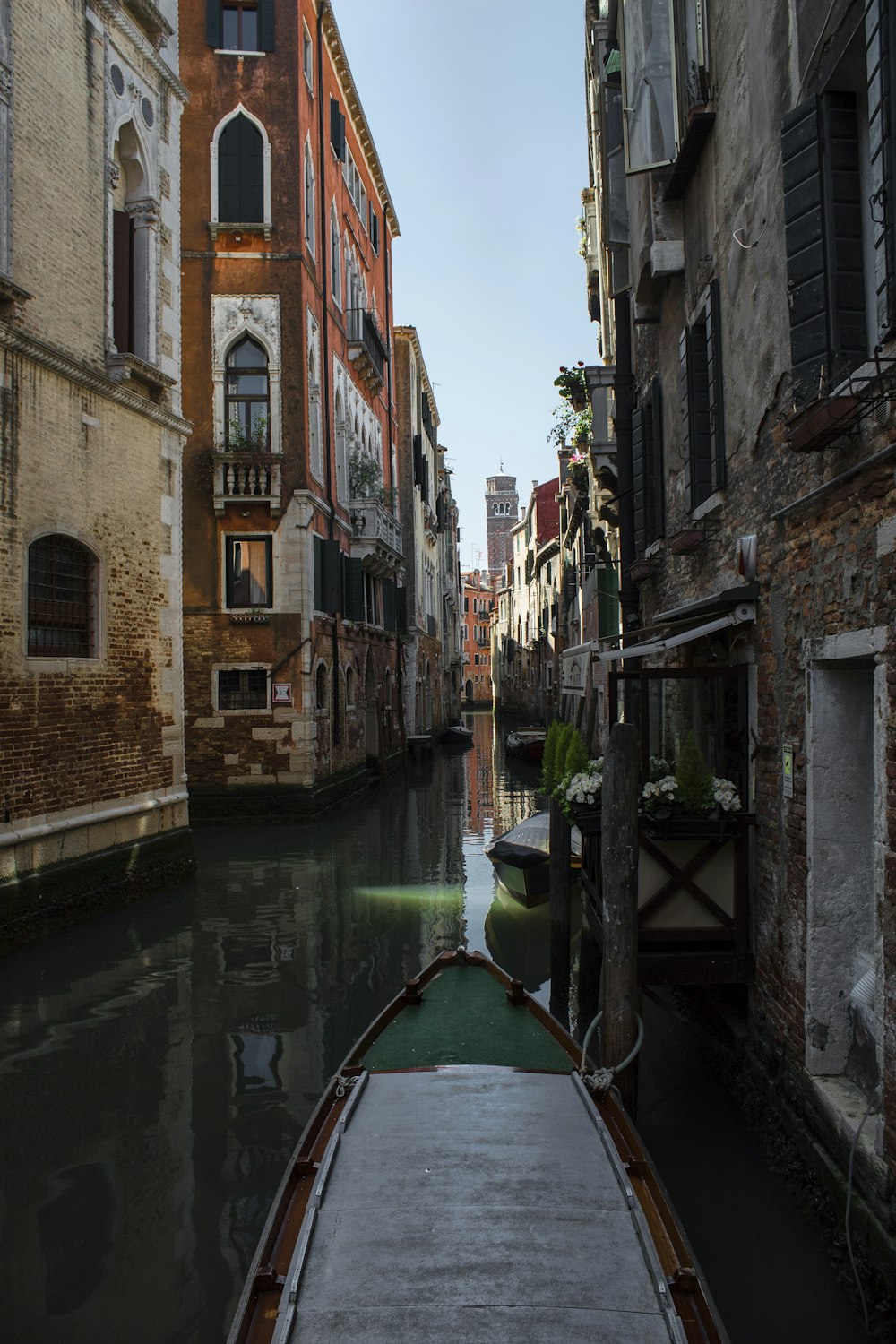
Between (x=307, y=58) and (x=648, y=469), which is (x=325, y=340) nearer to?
(x=307, y=58)

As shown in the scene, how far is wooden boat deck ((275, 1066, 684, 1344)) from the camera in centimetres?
302

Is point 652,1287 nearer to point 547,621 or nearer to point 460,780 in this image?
point 460,780

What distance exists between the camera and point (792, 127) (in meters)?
4.75

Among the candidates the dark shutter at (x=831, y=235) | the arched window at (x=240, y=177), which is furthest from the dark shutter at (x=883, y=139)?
the arched window at (x=240, y=177)

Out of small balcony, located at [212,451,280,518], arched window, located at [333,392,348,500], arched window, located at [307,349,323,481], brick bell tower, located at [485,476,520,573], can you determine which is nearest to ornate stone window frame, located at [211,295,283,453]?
small balcony, located at [212,451,280,518]

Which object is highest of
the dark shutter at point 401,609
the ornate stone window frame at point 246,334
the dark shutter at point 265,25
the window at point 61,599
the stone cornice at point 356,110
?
the stone cornice at point 356,110

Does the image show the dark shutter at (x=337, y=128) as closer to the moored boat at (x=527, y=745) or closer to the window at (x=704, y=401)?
the moored boat at (x=527, y=745)

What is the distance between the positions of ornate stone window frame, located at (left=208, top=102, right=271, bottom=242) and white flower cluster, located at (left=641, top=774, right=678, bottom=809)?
14728 mm

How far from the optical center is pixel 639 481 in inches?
404

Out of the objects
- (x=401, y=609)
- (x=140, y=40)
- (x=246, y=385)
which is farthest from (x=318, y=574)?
(x=401, y=609)

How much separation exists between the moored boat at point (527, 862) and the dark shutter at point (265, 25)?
13.8 meters

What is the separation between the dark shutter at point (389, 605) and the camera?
26281 mm

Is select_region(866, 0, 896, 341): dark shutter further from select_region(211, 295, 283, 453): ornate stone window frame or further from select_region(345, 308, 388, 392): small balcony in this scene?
select_region(345, 308, 388, 392): small balcony

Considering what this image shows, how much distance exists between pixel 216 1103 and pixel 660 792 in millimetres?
3079
